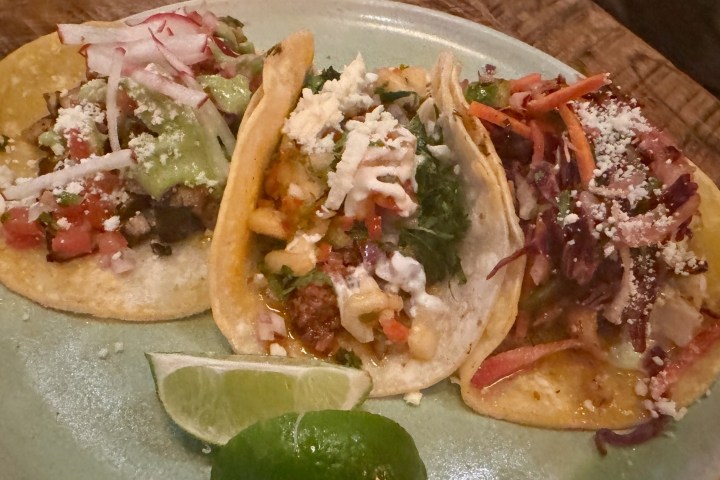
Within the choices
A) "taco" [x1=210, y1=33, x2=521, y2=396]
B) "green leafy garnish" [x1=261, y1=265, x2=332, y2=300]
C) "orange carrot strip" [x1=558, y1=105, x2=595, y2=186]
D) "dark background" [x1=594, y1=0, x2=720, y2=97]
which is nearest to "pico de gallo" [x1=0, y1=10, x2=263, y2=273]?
"taco" [x1=210, y1=33, x2=521, y2=396]

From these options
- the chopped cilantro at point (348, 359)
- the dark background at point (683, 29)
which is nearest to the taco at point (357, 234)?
the chopped cilantro at point (348, 359)

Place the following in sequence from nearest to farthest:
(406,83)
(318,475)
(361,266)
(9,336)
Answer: (318,475) → (9,336) → (361,266) → (406,83)

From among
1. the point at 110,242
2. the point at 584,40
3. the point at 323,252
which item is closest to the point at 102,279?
the point at 110,242

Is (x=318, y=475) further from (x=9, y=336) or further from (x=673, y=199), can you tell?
(x=673, y=199)

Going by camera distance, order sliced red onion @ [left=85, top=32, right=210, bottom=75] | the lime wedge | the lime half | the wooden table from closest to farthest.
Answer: the lime half, the lime wedge, sliced red onion @ [left=85, top=32, right=210, bottom=75], the wooden table

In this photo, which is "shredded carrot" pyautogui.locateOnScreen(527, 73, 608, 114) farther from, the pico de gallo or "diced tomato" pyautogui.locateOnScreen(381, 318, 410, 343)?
the pico de gallo

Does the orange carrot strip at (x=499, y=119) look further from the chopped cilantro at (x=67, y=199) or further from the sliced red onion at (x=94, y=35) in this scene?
the chopped cilantro at (x=67, y=199)

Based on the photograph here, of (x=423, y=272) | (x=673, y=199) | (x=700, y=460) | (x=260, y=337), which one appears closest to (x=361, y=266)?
(x=423, y=272)
